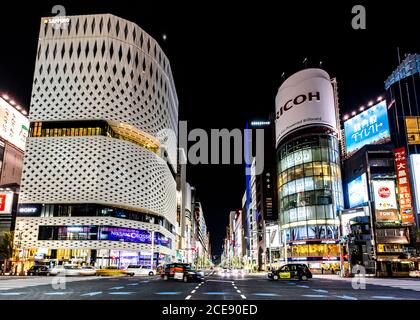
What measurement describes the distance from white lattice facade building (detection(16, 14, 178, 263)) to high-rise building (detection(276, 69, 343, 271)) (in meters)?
34.8

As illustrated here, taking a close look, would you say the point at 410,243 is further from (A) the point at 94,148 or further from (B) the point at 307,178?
(A) the point at 94,148

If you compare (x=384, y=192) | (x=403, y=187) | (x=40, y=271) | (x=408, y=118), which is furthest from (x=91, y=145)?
(x=408, y=118)

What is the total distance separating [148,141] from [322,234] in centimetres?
5396

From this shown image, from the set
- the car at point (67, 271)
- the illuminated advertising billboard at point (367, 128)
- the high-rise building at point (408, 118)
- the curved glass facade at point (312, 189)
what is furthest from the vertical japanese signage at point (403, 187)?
the car at point (67, 271)

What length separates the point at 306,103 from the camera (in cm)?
9256

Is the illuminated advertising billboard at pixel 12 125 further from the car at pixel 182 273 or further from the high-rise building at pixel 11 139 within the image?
the car at pixel 182 273

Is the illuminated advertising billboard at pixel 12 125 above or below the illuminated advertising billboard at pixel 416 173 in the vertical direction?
above

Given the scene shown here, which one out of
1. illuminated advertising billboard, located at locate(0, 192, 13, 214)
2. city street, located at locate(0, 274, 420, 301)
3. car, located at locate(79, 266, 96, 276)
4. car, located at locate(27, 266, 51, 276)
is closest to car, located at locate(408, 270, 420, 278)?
city street, located at locate(0, 274, 420, 301)

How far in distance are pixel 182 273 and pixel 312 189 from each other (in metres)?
58.6

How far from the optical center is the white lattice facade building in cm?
8512

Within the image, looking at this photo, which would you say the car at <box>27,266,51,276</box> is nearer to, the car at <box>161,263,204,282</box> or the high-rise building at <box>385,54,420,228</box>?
the car at <box>161,263,204,282</box>

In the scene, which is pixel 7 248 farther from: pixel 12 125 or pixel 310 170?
pixel 310 170

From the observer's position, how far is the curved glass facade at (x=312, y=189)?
8412cm
